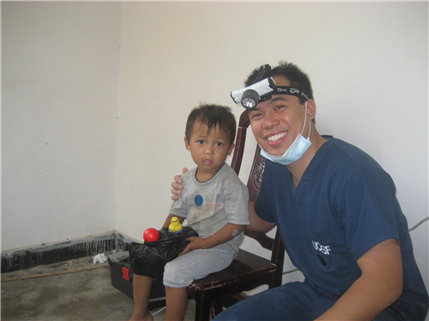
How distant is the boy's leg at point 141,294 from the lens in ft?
4.65

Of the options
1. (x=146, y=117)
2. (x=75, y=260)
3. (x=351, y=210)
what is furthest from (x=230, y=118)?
(x=75, y=260)

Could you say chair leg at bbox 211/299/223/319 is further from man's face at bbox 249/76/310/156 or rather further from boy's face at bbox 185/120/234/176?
man's face at bbox 249/76/310/156

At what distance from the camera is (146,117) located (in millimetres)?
2695

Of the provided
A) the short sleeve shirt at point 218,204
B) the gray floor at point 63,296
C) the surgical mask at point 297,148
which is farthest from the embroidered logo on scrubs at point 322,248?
the gray floor at point 63,296

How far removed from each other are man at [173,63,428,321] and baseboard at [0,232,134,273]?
6.74 feet

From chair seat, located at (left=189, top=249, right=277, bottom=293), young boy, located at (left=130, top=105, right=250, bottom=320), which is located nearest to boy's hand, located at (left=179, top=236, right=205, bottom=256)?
young boy, located at (left=130, top=105, right=250, bottom=320)

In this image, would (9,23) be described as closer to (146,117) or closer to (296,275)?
(146,117)

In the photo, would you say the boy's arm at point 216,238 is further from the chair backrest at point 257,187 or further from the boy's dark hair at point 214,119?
the boy's dark hair at point 214,119

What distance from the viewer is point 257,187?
1.60 meters

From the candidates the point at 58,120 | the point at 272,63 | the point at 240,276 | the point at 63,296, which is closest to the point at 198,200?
the point at 240,276

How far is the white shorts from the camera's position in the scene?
49.1 inches

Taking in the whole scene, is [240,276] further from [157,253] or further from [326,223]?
[326,223]

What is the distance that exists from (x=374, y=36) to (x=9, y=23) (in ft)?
8.17

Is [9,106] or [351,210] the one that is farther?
[9,106]
